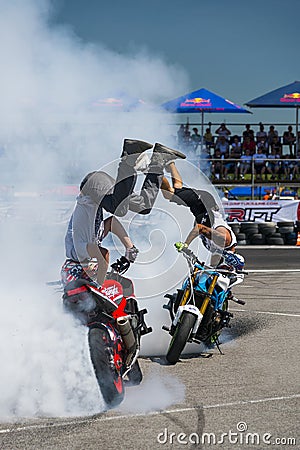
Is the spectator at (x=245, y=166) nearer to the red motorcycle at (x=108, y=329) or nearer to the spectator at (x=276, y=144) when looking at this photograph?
the spectator at (x=276, y=144)

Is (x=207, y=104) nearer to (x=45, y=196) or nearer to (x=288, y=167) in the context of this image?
(x=288, y=167)

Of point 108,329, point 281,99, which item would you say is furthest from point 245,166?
point 108,329

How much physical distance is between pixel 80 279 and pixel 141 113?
3111 mm

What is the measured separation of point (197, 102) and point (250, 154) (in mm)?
2570

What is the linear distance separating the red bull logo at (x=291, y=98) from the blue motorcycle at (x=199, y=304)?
54.2 ft

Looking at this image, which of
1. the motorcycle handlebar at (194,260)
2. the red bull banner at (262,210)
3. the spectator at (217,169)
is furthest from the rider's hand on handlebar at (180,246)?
the spectator at (217,169)

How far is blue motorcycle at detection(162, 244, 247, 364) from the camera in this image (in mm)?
6383

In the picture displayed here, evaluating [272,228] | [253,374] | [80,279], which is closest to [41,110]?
[80,279]

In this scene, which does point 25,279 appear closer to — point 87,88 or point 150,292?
point 150,292

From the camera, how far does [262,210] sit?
18.9 metres

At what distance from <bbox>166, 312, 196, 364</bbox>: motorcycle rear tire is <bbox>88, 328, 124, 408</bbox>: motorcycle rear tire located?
1247mm

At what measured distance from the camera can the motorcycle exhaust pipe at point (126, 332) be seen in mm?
5379

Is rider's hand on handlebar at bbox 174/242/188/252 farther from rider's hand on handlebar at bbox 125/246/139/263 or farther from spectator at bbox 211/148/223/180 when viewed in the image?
spectator at bbox 211/148/223/180

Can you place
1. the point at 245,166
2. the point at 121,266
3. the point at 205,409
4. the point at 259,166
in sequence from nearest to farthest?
the point at 205,409, the point at 121,266, the point at 259,166, the point at 245,166
